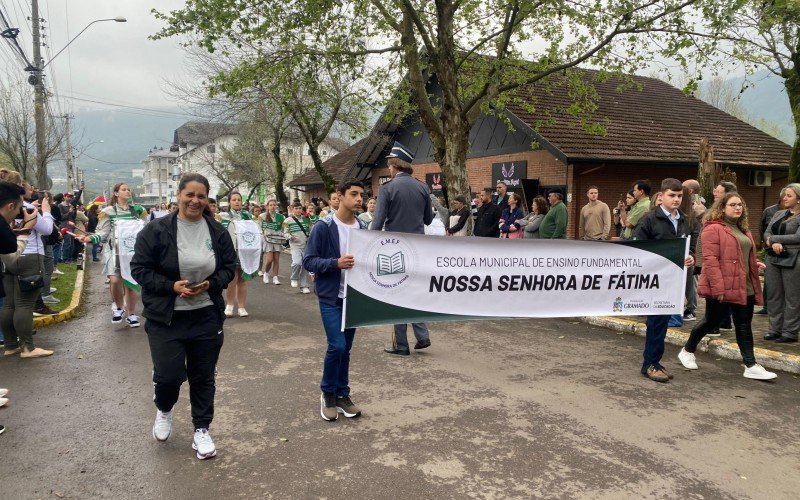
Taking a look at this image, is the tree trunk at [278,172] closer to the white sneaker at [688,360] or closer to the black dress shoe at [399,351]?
the black dress shoe at [399,351]

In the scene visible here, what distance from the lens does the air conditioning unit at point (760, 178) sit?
20.7m

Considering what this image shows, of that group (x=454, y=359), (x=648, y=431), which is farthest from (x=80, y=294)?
(x=648, y=431)

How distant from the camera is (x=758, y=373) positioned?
580 cm

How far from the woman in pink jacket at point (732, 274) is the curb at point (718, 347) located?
51 cm

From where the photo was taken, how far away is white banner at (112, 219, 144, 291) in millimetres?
7992

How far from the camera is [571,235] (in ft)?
59.4

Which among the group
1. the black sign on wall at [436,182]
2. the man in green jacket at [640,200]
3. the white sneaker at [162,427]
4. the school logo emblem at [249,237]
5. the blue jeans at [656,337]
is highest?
the black sign on wall at [436,182]

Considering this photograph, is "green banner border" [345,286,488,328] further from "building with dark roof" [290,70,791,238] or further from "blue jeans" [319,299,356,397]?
"building with dark roof" [290,70,791,238]

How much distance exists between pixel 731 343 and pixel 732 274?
156cm

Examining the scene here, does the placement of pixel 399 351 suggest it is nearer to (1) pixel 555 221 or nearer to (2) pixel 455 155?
(1) pixel 555 221

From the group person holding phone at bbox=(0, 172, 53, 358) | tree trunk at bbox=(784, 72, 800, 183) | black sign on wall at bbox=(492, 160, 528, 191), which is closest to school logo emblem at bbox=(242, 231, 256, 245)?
person holding phone at bbox=(0, 172, 53, 358)

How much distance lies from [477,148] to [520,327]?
47.6 feet

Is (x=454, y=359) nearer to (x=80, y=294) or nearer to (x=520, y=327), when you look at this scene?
(x=520, y=327)

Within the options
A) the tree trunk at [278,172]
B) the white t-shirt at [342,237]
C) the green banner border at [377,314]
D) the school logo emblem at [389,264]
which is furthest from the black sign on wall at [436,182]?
the white t-shirt at [342,237]
